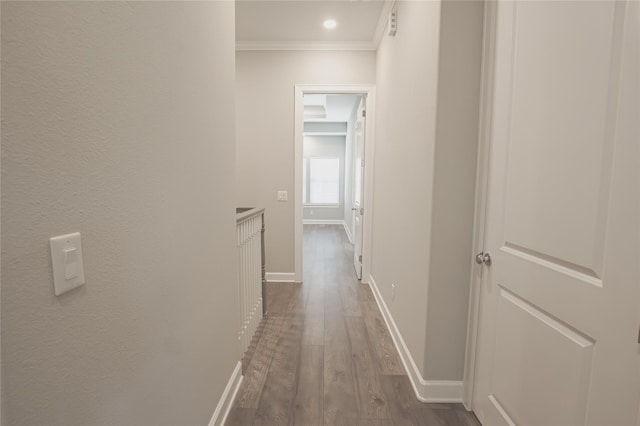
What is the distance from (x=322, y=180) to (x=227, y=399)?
7559 millimetres

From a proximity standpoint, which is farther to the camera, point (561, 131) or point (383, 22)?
point (383, 22)

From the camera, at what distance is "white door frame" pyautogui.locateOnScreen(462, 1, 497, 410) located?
1.43m

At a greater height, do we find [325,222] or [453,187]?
[453,187]

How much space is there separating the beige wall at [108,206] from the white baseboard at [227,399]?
0.46 feet

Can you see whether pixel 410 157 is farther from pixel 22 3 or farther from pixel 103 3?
pixel 22 3

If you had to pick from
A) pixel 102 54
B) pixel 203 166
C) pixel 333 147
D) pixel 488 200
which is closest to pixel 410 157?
pixel 488 200

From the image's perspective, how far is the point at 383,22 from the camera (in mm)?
2902

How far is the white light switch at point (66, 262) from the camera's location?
0.55 m

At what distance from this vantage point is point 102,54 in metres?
0.66

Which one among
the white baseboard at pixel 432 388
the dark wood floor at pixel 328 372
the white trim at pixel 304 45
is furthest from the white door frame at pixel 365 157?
the white baseboard at pixel 432 388

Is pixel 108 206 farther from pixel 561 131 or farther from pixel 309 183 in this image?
pixel 309 183

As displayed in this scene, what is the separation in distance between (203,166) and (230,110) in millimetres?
494

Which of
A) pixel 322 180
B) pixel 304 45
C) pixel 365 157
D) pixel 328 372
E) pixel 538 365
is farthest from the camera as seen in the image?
pixel 322 180

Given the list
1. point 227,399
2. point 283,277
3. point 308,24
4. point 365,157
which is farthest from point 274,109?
point 227,399
